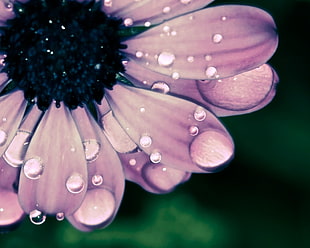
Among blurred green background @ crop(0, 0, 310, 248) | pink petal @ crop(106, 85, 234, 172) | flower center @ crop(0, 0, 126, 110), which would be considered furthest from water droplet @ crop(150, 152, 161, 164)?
blurred green background @ crop(0, 0, 310, 248)

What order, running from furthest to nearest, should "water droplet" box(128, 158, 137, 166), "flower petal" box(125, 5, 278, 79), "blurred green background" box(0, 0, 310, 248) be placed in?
"blurred green background" box(0, 0, 310, 248) → "water droplet" box(128, 158, 137, 166) → "flower petal" box(125, 5, 278, 79)

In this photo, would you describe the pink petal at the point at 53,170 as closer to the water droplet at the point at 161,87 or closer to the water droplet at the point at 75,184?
the water droplet at the point at 75,184

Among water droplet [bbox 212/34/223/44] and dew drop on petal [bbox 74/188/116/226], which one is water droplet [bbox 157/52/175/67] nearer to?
water droplet [bbox 212/34/223/44]

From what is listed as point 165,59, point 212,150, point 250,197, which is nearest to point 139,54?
point 165,59

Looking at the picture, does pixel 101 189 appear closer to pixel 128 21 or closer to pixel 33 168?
pixel 33 168

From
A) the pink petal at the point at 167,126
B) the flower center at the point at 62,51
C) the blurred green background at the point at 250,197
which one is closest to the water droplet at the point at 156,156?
the pink petal at the point at 167,126

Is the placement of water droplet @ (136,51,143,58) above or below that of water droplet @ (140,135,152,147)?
above

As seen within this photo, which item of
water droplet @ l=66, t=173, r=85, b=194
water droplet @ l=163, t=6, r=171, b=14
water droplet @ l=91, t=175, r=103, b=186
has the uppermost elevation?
water droplet @ l=163, t=6, r=171, b=14
